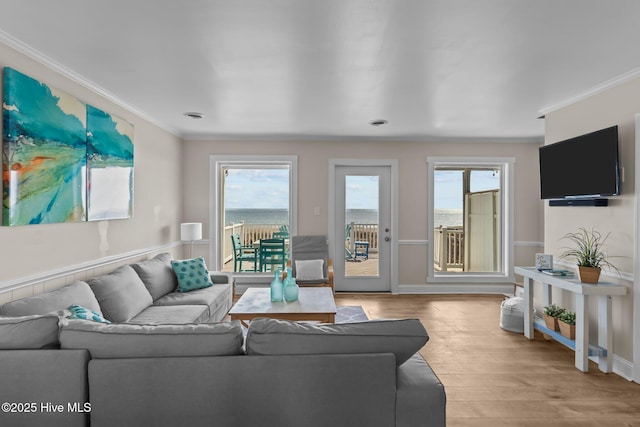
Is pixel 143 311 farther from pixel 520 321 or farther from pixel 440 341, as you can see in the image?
pixel 520 321

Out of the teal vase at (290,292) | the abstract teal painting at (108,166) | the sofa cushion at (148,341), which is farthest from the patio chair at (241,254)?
the sofa cushion at (148,341)

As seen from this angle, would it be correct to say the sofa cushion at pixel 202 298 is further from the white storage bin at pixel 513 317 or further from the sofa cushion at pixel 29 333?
A: the white storage bin at pixel 513 317

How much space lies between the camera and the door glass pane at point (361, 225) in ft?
18.8

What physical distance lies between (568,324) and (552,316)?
231 millimetres

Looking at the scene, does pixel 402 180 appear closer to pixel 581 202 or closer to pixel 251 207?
pixel 251 207

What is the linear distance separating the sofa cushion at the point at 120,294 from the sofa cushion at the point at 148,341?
1398 mm

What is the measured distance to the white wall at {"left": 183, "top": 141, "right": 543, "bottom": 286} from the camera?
5.57m

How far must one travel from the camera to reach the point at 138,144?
4.11m

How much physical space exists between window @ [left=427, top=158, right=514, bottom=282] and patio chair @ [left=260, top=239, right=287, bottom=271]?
2429 millimetres

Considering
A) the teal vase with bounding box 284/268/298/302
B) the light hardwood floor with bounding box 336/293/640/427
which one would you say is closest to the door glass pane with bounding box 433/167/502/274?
the light hardwood floor with bounding box 336/293/640/427

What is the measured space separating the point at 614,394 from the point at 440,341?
1.41m

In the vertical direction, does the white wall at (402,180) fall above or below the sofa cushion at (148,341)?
above

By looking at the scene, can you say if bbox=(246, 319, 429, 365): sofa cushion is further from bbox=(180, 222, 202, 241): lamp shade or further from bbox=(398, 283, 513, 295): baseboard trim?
bbox=(398, 283, 513, 295): baseboard trim

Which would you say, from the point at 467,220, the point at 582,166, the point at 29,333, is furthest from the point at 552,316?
the point at 29,333
